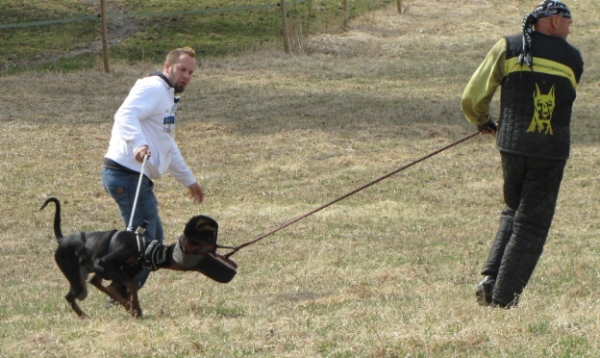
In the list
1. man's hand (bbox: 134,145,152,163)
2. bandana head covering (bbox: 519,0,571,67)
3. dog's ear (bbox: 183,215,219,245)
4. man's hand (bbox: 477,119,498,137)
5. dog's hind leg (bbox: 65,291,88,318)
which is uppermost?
bandana head covering (bbox: 519,0,571,67)

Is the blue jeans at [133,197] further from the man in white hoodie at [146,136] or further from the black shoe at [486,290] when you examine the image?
the black shoe at [486,290]

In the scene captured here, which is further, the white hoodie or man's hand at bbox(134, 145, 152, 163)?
the white hoodie

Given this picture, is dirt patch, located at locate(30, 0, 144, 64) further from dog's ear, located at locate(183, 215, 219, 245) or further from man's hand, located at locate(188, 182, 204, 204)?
dog's ear, located at locate(183, 215, 219, 245)

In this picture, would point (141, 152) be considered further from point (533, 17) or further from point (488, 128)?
point (533, 17)

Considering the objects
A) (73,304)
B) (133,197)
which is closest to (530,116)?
(133,197)

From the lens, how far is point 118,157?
6.48 metres

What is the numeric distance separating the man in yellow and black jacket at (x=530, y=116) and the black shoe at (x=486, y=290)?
0.13 metres

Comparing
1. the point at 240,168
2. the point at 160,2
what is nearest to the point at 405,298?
the point at 240,168

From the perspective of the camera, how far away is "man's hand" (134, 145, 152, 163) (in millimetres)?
6156

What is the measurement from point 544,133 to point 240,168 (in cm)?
799

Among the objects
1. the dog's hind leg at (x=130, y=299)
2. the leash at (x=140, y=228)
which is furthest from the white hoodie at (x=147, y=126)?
the dog's hind leg at (x=130, y=299)

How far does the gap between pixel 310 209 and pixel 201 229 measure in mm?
5373

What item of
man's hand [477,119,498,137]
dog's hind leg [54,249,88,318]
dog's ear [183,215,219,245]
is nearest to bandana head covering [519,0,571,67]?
man's hand [477,119,498,137]

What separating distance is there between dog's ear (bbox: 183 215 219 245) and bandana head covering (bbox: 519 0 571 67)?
2026mm
